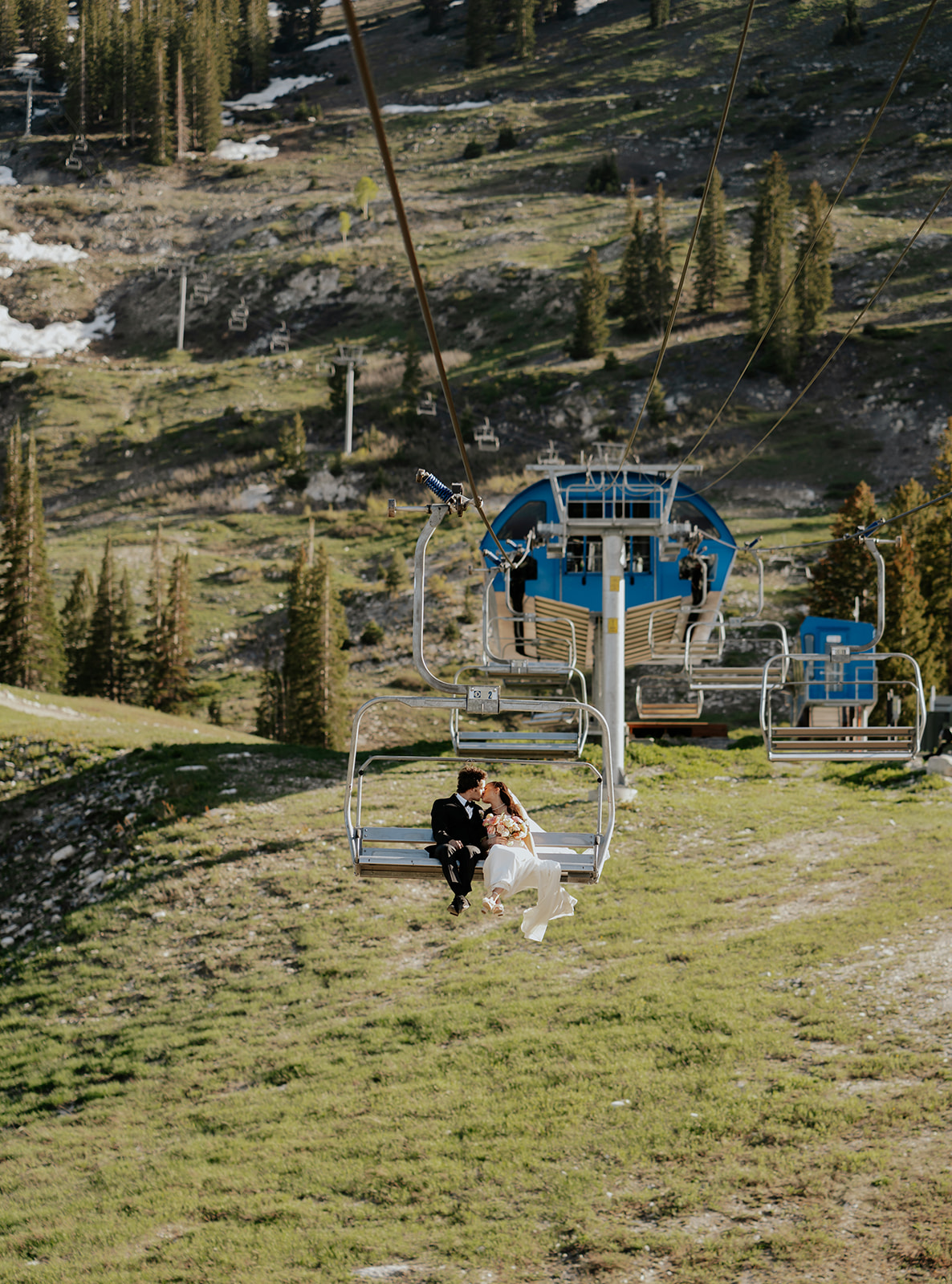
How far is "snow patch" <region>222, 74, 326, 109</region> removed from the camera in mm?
156000


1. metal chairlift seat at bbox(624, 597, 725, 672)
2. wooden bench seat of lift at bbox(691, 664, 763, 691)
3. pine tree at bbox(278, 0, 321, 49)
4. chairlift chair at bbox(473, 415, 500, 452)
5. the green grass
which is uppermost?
pine tree at bbox(278, 0, 321, 49)

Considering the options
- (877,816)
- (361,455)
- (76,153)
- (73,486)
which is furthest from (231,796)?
(76,153)

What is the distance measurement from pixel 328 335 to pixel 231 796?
3195 inches

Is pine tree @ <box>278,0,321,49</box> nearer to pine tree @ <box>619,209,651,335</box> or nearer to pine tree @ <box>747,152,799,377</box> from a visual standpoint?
pine tree @ <box>619,209,651,335</box>

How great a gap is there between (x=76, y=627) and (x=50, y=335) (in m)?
63.0

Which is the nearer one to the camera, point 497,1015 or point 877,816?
point 497,1015

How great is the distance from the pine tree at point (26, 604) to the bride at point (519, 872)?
1601 inches

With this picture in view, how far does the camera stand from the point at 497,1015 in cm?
1505

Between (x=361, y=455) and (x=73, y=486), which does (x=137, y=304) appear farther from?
(x=361, y=455)

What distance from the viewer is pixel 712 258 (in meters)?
86.6

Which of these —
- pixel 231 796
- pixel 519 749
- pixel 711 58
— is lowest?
pixel 231 796

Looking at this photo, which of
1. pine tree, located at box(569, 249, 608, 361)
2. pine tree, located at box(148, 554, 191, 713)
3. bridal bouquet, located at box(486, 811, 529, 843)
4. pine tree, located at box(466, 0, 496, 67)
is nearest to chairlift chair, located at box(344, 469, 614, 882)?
bridal bouquet, located at box(486, 811, 529, 843)

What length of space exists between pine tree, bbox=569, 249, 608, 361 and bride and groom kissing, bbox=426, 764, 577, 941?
76.1 metres

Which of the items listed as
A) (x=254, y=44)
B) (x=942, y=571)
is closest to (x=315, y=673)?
(x=942, y=571)
